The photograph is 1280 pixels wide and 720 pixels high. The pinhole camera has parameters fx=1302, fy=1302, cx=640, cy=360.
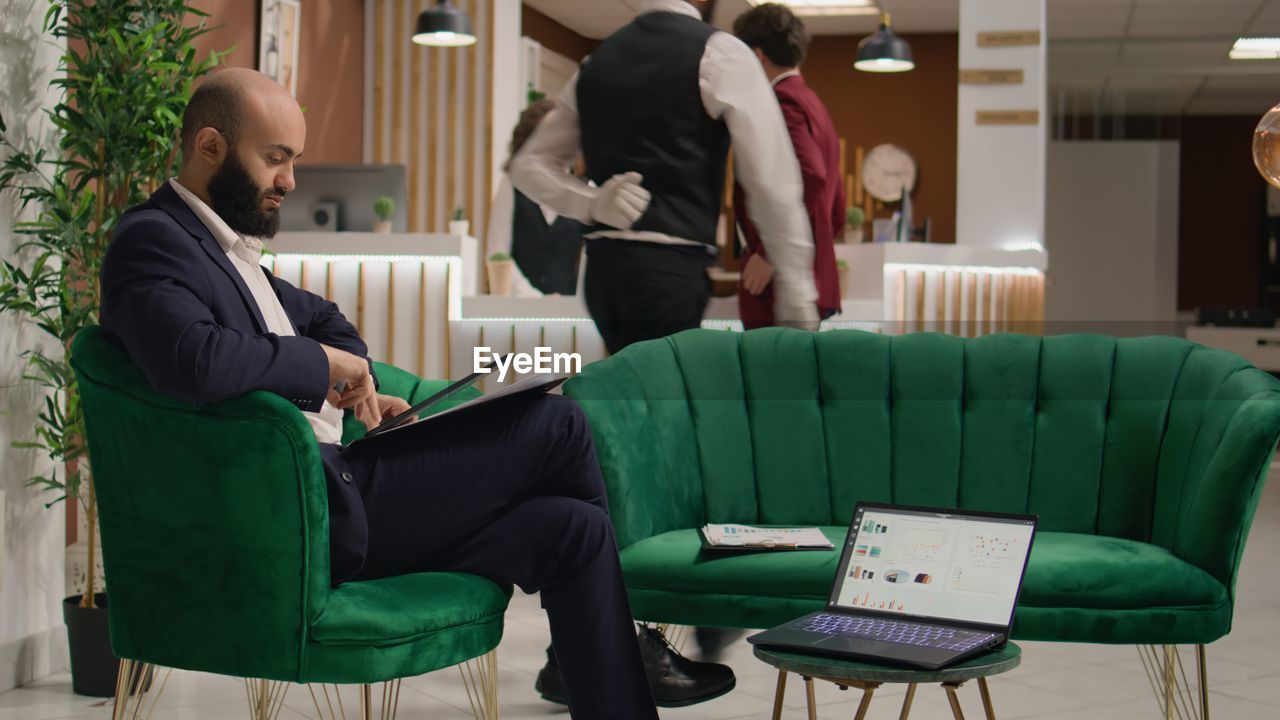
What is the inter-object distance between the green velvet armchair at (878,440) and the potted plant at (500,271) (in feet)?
7.77

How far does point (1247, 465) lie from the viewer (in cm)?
240

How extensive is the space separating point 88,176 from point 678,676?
1.82m

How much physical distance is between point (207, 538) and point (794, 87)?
208cm

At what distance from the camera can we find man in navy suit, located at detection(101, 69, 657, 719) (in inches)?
74.6

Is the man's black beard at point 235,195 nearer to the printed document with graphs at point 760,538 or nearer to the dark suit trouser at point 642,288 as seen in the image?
the dark suit trouser at point 642,288

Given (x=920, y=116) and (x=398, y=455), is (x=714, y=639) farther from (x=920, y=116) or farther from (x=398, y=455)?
(x=920, y=116)

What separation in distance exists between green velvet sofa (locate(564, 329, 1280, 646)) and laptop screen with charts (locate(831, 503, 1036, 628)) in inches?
14.5

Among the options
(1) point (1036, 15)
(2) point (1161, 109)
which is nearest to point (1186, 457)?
(1) point (1036, 15)

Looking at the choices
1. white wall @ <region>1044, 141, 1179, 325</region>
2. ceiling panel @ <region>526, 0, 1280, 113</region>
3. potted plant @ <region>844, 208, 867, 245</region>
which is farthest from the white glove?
white wall @ <region>1044, 141, 1179, 325</region>

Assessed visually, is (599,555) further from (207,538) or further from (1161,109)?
(1161,109)

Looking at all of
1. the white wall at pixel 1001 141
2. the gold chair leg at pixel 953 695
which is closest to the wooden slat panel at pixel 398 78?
the white wall at pixel 1001 141

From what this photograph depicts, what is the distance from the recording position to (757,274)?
123 inches

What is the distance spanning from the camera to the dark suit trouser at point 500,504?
6.46 ft

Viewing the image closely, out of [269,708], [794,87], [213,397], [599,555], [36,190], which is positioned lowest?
[269,708]
